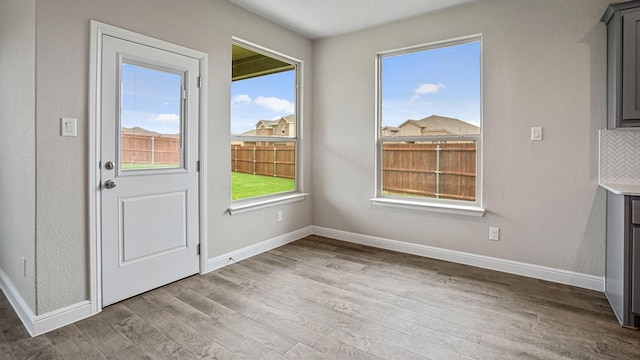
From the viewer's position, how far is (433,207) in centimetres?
362

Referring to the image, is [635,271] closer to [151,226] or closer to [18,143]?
[151,226]

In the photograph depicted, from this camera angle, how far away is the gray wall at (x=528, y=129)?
2838 mm

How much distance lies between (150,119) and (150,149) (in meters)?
0.24

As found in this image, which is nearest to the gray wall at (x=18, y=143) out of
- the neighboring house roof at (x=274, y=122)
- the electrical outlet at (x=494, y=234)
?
the neighboring house roof at (x=274, y=122)

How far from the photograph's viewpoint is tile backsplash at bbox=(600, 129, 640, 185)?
8.78 feet

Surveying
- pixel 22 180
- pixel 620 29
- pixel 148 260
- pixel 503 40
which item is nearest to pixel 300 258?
pixel 148 260

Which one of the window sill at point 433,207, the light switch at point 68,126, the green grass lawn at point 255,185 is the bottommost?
the window sill at point 433,207

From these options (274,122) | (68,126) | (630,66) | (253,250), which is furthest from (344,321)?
(630,66)

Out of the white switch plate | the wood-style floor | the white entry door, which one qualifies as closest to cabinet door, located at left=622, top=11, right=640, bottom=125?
the white switch plate

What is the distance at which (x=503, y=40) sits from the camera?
3.19 meters

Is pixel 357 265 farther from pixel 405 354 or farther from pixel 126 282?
pixel 126 282

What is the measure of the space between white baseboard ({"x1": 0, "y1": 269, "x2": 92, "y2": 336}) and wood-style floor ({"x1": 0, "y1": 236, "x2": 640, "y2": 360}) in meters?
0.05

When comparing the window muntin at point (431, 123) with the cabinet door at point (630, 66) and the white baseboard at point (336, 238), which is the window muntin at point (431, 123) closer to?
the white baseboard at point (336, 238)

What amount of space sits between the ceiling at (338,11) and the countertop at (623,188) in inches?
81.4
